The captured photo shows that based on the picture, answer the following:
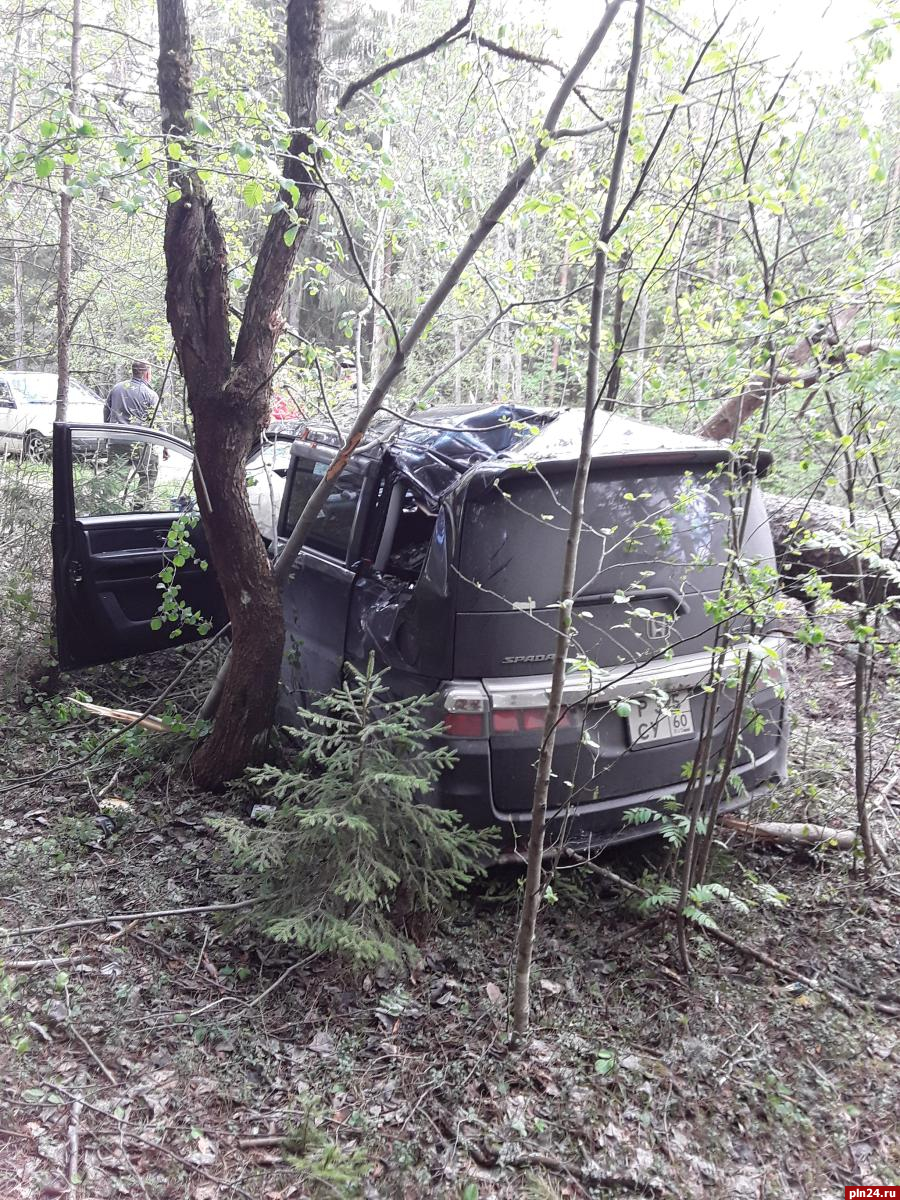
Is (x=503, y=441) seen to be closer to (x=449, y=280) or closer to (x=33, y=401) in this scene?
(x=449, y=280)

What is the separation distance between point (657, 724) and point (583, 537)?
0.81 m

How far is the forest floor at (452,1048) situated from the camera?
2.17 m

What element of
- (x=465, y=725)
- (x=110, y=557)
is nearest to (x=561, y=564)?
(x=465, y=725)

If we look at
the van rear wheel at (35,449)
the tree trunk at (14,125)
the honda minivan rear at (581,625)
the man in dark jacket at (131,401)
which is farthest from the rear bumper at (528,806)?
the man in dark jacket at (131,401)

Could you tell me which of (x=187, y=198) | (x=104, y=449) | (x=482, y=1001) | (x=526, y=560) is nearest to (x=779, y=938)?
(x=482, y=1001)

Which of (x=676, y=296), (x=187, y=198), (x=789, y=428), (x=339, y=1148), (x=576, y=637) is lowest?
(x=339, y=1148)

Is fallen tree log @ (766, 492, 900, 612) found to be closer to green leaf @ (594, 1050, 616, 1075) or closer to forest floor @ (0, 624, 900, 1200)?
forest floor @ (0, 624, 900, 1200)

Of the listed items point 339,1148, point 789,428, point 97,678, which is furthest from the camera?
point 97,678

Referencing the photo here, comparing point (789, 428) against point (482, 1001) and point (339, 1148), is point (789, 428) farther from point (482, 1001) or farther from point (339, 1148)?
point (339, 1148)

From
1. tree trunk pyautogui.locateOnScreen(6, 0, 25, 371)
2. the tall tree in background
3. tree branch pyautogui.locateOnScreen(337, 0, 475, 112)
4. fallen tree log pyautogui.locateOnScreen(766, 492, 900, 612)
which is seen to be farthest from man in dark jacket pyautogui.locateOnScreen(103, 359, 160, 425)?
fallen tree log pyautogui.locateOnScreen(766, 492, 900, 612)

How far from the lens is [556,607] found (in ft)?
9.91

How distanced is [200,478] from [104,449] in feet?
6.25

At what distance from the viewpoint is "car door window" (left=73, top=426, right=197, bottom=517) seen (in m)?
5.31

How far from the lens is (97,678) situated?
5.27 meters
